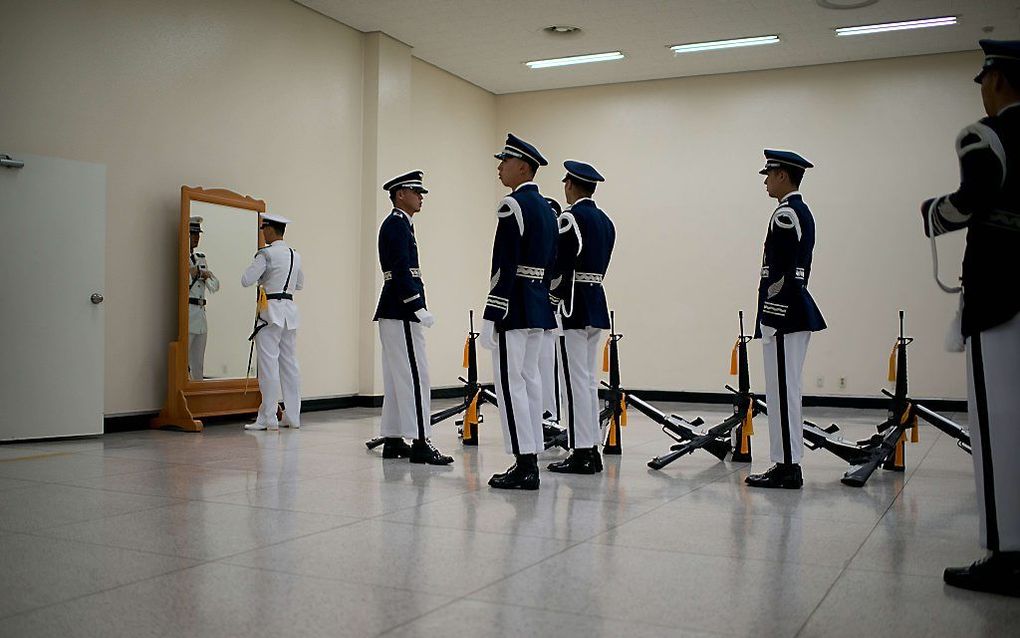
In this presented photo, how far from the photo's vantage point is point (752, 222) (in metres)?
11.5

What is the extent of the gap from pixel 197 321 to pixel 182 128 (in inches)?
64.6

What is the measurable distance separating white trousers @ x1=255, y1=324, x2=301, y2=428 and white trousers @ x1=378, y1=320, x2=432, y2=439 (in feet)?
7.59

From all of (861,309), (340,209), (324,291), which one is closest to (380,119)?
(340,209)

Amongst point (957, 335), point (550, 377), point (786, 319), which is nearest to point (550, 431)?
point (550, 377)

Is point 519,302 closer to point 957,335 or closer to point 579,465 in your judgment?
point 579,465

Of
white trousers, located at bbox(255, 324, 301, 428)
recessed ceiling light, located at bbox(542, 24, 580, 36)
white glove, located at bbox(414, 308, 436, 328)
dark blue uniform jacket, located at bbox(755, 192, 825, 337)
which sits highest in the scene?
recessed ceiling light, located at bbox(542, 24, 580, 36)

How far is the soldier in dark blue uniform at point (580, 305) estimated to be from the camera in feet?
18.8

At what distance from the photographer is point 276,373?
26.8 ft

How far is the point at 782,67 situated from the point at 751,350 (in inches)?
131

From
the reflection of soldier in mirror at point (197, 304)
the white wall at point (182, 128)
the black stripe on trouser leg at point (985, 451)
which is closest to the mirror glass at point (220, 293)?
the reflection of soldier in mirror at point (197, 304)

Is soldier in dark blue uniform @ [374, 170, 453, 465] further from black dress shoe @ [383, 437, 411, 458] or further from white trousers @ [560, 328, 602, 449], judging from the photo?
white trousers @ [560, 328, 602, 449]

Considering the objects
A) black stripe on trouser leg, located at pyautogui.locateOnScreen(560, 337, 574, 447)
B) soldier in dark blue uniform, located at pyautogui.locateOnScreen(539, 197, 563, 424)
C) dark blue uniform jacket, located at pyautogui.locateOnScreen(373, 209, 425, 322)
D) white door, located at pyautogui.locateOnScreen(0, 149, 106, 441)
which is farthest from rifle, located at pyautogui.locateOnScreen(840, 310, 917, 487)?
white door, located at pyautogui.locateOnScreen(0, 149, 106, 441)

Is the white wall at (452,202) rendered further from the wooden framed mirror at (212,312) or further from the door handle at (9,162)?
the door handle at (9,162)

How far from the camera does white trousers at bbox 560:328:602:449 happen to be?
573 cm
